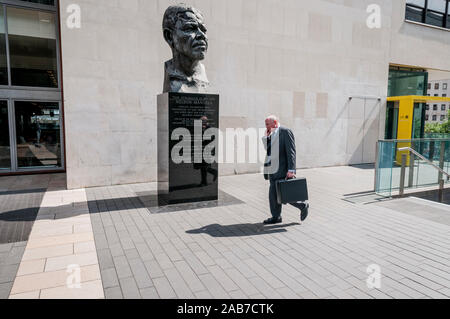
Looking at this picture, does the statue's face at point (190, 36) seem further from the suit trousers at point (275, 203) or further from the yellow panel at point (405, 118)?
the yellow panel at point (405, 118)

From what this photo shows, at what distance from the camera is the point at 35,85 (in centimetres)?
1075

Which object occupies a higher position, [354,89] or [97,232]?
[354,89]

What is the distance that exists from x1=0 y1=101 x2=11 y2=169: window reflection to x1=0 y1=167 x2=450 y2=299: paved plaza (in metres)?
3.46

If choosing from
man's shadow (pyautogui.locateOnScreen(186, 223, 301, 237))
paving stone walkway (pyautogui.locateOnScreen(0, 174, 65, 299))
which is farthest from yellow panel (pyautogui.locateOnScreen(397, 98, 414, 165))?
paving stone walkway (pyautogui.locateOnScreen(0, 174, 65, 299))

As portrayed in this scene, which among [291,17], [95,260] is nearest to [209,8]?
[291,17]

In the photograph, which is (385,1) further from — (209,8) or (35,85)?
(35,85)

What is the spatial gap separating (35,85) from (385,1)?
13.4 m

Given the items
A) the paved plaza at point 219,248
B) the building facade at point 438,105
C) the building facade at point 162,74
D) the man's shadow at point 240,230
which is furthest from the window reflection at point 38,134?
the building facade at point 438,105

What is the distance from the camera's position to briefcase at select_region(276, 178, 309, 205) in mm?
5215

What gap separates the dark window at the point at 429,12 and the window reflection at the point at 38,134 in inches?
593

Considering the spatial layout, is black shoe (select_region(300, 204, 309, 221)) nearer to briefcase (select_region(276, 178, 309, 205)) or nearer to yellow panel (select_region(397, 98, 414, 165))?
briefcase (select_region(276, 178, 309, 205))

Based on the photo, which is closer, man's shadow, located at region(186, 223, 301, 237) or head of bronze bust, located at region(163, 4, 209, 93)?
man's shadow, located at region(186, 223, 301, 237)

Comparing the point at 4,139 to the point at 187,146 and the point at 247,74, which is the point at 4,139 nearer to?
the point at 187,146

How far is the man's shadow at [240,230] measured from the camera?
5.17m
